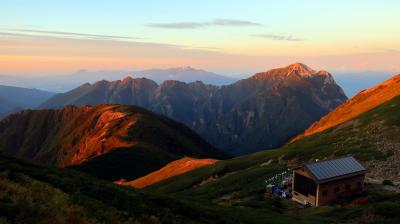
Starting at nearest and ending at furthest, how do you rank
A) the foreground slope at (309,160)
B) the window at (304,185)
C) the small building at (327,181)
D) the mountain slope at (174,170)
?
the small building at (327,181) → the window at (304,185) → the foreground slope at (309,160) → the mountain slope at (174,170)

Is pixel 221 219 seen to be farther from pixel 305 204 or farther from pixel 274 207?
pixel 305 204

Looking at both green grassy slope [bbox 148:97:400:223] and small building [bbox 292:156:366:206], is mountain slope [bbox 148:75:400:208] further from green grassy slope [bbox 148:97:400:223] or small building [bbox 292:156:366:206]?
small building [bbox 292:156:366:206]

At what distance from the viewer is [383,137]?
7806 cm

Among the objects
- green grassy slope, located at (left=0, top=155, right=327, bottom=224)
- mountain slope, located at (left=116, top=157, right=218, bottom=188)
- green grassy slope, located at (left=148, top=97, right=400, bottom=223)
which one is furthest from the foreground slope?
green grassy slope, located at (left=0, top=155, right=327, bottom=224)

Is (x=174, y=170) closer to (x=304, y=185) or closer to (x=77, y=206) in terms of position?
(x=304, y=185)

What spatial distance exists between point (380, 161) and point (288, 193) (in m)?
20.0

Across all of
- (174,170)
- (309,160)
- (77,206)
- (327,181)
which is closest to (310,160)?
(309,160)

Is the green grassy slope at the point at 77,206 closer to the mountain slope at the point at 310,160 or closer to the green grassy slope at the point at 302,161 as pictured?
the green grassy slope at the point at 302,161

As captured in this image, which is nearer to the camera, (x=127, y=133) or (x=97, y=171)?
(x=97, y=171)

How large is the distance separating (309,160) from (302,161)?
187 cm

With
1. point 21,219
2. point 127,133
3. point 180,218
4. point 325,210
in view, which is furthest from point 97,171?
point 21,219

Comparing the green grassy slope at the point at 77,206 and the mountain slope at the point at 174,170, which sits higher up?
the green grassy slope at the point at 77,206

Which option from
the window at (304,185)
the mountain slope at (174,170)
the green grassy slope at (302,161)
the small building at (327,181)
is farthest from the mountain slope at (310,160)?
the mountain slope at (174,170)

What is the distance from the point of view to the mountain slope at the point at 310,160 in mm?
64769
